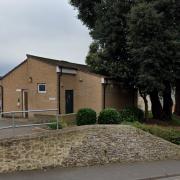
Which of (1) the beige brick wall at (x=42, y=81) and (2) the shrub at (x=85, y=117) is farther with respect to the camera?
(1) the beige brick wall at (x=42, y=81)

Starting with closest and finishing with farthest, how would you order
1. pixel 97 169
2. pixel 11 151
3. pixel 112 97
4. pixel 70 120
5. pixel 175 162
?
pixel 11 151 → pixel 97 169 → pixel 175 162 → pixel 70 120 → pixel 112 97

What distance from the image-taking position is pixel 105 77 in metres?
29.2

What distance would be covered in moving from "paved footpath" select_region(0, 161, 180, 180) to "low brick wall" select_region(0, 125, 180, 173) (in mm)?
434

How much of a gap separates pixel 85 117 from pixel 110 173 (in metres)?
4.87

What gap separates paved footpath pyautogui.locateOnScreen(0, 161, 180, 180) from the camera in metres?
14.2

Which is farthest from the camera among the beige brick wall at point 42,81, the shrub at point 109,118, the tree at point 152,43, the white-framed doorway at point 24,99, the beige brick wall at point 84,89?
the white-framed doorway at point 24,99

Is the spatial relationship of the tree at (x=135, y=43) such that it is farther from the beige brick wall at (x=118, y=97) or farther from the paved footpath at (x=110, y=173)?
the paved footpath at (x=110, y=173)

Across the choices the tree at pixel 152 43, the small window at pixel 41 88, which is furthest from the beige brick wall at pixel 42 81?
the tree at pixel 152 43

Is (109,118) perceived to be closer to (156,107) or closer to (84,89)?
(84,89)

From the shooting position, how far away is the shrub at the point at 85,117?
64.0 feet

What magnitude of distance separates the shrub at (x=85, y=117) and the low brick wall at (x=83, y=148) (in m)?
1.82

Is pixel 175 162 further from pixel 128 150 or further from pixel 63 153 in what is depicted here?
pixel 63 153

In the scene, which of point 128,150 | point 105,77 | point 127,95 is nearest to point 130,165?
point 128,150

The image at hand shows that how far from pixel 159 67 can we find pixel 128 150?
836 cm
